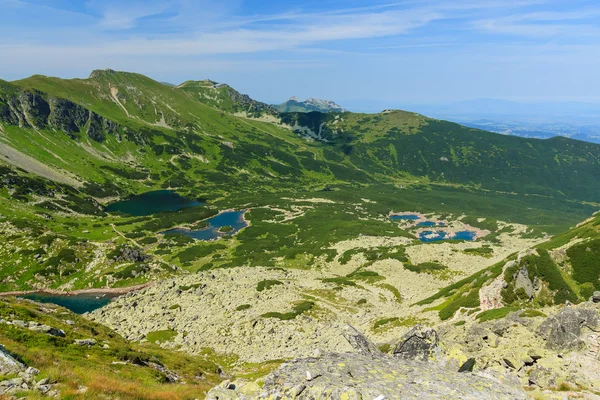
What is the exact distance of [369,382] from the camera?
1263 centimetres

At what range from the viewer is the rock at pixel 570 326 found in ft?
68.2

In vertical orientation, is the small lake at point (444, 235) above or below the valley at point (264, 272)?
below

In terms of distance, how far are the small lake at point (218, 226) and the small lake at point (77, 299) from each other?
49.9 meters

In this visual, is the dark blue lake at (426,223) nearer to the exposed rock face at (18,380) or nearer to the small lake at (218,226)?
the small lake at (218,226)

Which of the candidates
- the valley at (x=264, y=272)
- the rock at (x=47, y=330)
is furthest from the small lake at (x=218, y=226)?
the rock at (x=47, y=330)

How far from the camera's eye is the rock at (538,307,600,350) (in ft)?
68.2

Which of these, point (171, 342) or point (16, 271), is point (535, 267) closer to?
point (171, 342)

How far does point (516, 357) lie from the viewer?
856 inches

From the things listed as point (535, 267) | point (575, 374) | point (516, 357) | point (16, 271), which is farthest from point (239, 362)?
point (16, 271)

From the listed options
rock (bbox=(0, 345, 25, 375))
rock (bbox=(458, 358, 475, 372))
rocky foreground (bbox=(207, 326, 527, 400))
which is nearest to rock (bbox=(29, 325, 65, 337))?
rock (bbox=(0, 345, 25, 375))

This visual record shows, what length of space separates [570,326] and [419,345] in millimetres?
9788

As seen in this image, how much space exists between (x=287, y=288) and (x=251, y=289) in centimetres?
727

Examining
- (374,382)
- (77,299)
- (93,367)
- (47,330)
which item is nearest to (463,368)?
(374,382)

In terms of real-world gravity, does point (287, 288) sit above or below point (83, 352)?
below
